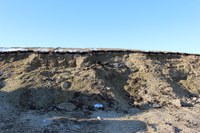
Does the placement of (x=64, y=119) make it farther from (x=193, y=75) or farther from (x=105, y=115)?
(x=193, y=75)

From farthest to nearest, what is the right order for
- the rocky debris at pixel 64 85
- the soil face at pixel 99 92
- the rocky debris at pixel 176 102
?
the rocky debris at pixel 64 85, the rocky debris at pixel 176 102, the soil face at pixel 99 92

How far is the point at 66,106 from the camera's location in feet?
40.8

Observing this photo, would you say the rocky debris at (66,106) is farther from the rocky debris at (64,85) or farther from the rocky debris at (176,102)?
the rocky debris at (176,102)

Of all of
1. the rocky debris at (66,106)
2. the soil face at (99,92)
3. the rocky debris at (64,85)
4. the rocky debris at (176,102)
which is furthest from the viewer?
the rocky debris at (64,85)

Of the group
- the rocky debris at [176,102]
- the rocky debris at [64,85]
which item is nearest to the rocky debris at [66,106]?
the rocky debris at [64,85]

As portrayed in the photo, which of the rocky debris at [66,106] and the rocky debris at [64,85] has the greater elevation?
the rocky debris at [64,85]

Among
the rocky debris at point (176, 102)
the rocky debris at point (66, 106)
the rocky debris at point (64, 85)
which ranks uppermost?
the rocky debris at point (64, 85)

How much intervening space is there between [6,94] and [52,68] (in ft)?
8.71

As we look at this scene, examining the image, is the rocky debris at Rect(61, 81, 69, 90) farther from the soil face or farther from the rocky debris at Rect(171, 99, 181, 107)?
the rocky debris at Rect(171, 99, 181, 107)

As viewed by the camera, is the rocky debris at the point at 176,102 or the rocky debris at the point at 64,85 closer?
the rocky debris at the point at 176,102

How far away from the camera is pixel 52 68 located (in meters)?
15.1

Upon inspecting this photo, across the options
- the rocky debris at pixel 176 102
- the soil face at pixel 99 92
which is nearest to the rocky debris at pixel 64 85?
the soil face at pixel 99 92

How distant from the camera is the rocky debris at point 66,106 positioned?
12.3 m

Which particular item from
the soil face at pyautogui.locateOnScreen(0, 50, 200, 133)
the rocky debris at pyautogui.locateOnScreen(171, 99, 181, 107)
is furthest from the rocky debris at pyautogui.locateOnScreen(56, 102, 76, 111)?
the rocky debris at pyautogui.locateOnScreen(171, 99, 181, 107)
